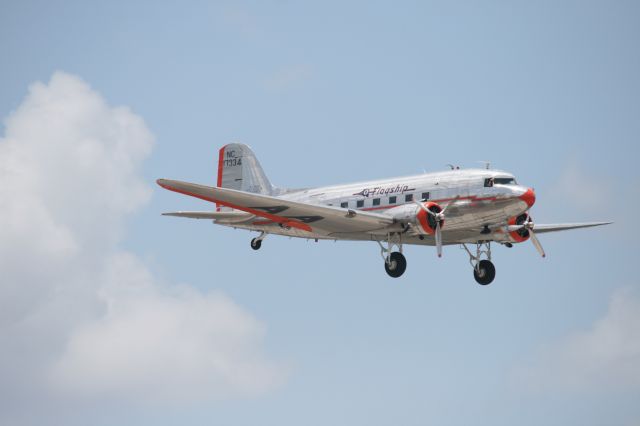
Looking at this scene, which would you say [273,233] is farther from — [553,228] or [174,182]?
[553,228]

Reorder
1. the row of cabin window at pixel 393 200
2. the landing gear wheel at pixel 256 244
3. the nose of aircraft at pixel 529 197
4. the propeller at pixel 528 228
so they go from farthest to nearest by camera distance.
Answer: the landing gear wheel at pixel 256 244 < the propeller at pixel 528 228 < the row of cabin window at pixel 393 200 < the nose of aircraft at pixel 529 197

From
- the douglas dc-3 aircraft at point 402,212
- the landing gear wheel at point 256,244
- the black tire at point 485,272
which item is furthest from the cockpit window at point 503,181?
the landing gear wheel at point 256,244

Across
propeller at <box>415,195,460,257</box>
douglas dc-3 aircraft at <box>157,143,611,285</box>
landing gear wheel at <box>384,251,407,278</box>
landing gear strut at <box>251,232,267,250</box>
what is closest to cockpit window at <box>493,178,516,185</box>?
douglas dc-3 aircraft at <box>157,143,611,285</box>

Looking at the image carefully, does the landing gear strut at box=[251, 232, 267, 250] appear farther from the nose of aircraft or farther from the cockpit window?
the nose of aircraft

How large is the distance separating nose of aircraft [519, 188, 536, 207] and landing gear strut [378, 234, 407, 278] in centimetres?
531

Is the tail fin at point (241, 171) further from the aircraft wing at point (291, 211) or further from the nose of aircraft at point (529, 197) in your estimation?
the nose of aircraft at point (529, 197)

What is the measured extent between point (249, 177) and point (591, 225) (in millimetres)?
15872

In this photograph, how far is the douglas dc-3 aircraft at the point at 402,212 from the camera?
41.7 metres

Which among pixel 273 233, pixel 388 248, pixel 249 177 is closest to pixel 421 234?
pixel 388 248

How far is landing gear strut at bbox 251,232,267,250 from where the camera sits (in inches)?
1895

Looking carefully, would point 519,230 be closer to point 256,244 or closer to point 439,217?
point 439,217

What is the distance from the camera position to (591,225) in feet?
159

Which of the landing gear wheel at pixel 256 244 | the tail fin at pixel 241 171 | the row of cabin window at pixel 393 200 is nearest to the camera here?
the row of cabin window at pixel 393 200

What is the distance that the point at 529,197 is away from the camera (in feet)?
135
